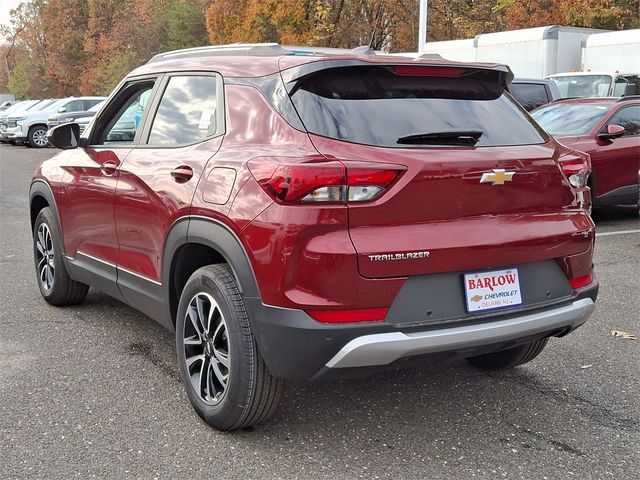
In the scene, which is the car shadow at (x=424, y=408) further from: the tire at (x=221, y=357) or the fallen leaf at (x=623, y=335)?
the fallen leaf at (x=623, y=335)

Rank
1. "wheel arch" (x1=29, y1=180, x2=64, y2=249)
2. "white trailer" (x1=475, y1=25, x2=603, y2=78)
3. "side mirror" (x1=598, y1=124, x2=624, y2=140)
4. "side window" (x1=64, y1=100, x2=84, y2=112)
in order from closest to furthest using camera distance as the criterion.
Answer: "wheel arch" (x1=29, y1=180, x2=64, y2=249)
"side mirror" (x1=598, y1=124, x2=624, y2=140)
"white trailer" (x1=475, y1=25, x2=603, y2=78)
"side window" (x1=64, y1=100, x2=84, y2=112)

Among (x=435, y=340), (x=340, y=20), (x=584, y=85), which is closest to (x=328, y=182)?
(x=435, y=340)

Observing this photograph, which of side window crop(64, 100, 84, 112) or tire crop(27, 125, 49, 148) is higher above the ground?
side window crop(64, 100, 84, 112)

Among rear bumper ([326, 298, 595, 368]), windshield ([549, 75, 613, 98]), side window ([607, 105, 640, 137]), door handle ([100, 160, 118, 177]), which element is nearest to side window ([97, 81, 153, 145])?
door handle ([100, 160, 118, 177])

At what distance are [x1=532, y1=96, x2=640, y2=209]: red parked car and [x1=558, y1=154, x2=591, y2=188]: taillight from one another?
5.78 metres

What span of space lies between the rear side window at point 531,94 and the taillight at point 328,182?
1167 cm

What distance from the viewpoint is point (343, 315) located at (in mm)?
2955

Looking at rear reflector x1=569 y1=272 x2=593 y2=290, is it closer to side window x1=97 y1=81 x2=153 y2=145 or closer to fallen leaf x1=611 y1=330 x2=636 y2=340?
fallen leaf x1=611 y1=330 x2=636 y2=340

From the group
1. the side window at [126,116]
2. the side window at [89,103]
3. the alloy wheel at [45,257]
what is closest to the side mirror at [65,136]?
the side window at [126,116]

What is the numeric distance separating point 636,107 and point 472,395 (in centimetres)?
727

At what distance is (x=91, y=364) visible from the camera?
4359 mm

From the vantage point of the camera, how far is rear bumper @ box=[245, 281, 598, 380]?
2.94m

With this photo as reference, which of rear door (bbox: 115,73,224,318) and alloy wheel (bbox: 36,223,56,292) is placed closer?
rear door (bbox: 115,73,224,318)

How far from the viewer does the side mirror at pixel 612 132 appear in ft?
29.5
